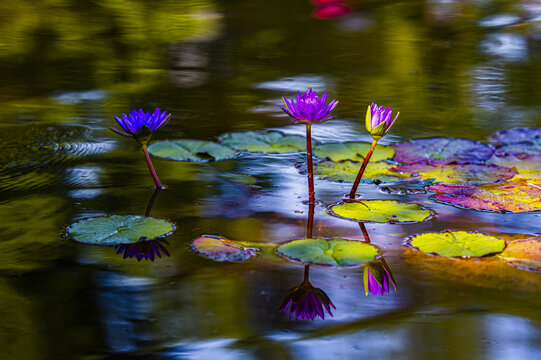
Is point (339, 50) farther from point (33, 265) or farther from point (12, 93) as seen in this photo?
point (33, 265)

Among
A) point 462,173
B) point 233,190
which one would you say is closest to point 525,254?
point 462,173

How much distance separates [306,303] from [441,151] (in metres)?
1.00

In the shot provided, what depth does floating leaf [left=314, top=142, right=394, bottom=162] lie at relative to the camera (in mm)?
1836

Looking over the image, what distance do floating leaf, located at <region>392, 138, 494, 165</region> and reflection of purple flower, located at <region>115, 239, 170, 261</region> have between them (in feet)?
2.82

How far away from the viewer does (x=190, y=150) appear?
1.86 meters

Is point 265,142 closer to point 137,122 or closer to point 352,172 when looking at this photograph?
point 352,172

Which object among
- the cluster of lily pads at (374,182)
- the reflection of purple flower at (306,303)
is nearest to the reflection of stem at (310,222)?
the cluster of lily pads at (374,182)

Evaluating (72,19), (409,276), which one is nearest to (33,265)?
(409,276)

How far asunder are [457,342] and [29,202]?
1.02 m

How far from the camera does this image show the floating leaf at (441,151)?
72.1 inches

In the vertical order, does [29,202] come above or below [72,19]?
below

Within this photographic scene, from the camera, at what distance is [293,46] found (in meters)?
3.37

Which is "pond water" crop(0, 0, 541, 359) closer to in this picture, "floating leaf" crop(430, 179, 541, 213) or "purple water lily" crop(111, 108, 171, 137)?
"floating leaf" crop(430, 179, 541, 213)

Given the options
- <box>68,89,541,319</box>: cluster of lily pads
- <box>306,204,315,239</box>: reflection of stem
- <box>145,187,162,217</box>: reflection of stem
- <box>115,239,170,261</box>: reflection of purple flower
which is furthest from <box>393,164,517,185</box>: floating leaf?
<box>115,239,170,261</box>: reflection of purple flower
